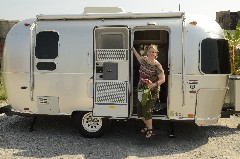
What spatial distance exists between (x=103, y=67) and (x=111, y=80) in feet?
1.06

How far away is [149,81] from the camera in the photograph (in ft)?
22.3

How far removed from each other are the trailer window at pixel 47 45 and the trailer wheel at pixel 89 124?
1.43m

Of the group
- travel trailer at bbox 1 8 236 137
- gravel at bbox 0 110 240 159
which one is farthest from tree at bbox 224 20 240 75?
travel trailer at bbox 1 8 236 137

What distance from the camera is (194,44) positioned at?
671cm

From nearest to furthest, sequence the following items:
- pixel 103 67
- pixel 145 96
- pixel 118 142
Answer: pixel 145 96 → pixel 103 67 → pixel 118 142

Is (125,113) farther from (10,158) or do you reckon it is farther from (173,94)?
(10,158)

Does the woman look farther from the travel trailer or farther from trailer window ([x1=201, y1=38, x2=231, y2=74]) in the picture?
trailer window ([x1=201, y1=38, x2=231, y2=74])

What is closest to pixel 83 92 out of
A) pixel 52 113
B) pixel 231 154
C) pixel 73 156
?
pixel 52 113

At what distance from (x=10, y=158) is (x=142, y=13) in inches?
152

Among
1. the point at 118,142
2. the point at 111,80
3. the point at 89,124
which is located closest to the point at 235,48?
the point at 111,80

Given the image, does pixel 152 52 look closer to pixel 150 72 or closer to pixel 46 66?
pixel 150 72

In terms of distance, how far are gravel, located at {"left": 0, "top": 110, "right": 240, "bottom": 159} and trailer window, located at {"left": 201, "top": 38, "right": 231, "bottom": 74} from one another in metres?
1.60

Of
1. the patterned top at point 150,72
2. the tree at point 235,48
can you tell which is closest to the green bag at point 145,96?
the patterned top at point 150,72

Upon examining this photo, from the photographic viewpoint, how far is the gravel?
6.41m
